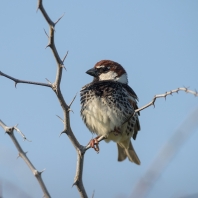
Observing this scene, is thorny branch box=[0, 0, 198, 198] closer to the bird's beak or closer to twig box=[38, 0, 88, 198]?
twig box=[38, 0, 88, 198]

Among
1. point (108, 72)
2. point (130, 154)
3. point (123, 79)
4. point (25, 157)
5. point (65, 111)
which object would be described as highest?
point (108, 72)

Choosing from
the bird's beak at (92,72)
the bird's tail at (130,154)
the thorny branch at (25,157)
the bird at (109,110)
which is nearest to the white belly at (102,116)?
the bird at (109,110)

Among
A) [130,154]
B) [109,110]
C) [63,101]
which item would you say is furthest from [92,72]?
[63,101]

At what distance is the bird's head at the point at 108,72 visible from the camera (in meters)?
5.00

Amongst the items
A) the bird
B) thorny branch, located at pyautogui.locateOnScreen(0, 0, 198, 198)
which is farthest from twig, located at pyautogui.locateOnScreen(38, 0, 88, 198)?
the bird

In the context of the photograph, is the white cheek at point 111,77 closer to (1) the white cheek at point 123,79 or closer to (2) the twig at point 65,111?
(1) the white cheek at point 123,79

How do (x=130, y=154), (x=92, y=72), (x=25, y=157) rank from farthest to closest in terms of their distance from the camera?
1. (x=130, y=154)
2. (x=92, y=72)
3. (x=25, y=157)

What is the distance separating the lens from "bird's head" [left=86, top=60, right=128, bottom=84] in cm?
500

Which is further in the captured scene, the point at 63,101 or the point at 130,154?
the point at 130,154

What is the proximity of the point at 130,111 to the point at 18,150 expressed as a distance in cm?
200

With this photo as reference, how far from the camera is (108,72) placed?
16.5 ft

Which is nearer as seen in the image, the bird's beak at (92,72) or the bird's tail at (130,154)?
the bird's beak at (92,72)

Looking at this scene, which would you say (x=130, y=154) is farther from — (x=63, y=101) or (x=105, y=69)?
(x=63, y=101)

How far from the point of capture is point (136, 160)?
5113 mm
